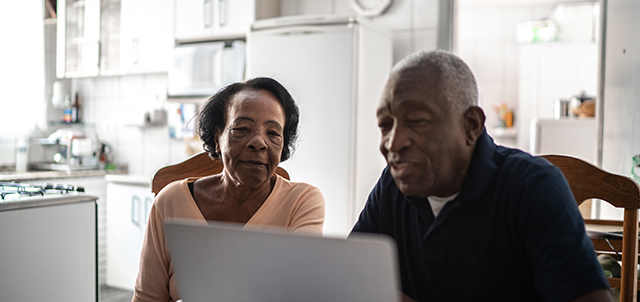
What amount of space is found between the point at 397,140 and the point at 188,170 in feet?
2.67

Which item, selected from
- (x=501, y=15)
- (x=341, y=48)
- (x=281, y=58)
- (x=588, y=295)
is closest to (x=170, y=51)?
(x=281, y=58)

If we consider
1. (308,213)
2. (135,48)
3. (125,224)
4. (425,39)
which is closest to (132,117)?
(135,48)

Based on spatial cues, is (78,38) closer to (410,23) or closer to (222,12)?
(222,12)

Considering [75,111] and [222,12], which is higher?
[222,12]

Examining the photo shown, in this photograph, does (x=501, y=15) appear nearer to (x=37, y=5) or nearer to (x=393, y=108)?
(x=37, y=5)

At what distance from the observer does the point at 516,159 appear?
0.82 metres

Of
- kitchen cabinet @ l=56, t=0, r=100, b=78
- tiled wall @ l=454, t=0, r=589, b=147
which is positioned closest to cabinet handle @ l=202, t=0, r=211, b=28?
kitchen cabinet @ l=56, t=0, r=100, b=78

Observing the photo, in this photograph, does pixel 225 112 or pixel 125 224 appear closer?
pixel 225 112

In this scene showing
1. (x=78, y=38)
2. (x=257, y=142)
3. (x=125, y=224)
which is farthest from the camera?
(x=78, y=38)

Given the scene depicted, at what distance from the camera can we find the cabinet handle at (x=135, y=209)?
320 centimetres

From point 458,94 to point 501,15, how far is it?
5790 millimetres

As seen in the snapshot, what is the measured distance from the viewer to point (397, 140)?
0.74 metres

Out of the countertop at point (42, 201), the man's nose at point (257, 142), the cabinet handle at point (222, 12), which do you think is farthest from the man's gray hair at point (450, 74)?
the cabinet handle at point (222, 12)

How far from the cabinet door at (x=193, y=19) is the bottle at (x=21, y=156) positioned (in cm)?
135
